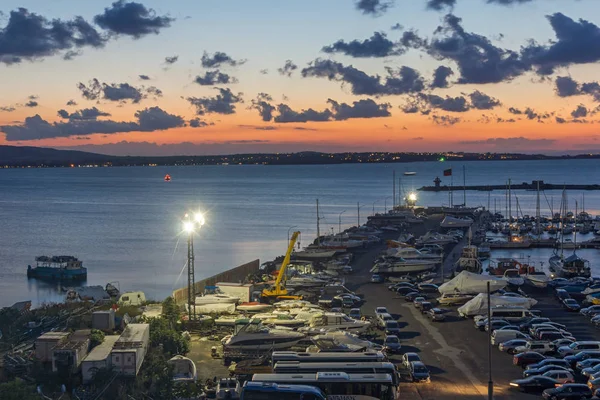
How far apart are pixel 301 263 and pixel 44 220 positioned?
46.9 m

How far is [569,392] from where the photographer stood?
12.4 metres

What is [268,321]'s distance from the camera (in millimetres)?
17797

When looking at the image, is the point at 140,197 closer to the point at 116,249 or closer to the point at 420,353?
the point at 116,249

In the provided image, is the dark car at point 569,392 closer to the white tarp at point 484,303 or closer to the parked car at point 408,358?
the parked car at point 408,358

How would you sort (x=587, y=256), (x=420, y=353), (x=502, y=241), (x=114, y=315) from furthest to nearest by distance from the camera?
(x=502, y=241) < (x=587, y=256) < (x=114, y=315) < (x=420, y=353)

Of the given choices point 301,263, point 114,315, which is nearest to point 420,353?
point 114,315

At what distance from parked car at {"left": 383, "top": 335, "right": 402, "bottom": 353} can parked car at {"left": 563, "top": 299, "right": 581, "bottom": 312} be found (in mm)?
6658

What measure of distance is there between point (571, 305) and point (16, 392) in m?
14.6

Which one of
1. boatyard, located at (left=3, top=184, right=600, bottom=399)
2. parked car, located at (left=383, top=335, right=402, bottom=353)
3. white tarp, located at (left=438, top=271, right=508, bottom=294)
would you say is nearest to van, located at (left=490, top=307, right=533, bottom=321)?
boatyard, located at (left=3, top=184, right=600, bottom=399)

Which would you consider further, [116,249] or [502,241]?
[116,249]

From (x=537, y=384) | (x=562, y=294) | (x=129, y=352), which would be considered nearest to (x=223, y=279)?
(x=562, y=294)

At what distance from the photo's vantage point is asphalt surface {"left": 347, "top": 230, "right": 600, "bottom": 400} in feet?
42.7

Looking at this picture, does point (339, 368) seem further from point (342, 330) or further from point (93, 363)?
point (342, 330)

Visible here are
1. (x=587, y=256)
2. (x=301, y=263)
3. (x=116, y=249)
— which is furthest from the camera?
(x=116, y=249)
